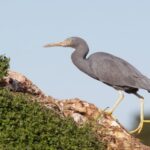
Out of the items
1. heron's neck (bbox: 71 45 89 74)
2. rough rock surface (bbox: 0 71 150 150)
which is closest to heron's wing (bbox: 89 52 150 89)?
heron's neck (bbox: 71 45 89 74)

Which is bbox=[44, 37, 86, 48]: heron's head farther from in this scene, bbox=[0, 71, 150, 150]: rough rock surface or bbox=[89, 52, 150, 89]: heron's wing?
bbox=[0, 71, 150, 150]: rough rock surface

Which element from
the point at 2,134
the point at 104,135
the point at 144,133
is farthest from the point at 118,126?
the point at 144,133

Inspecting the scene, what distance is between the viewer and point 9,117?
1513cm

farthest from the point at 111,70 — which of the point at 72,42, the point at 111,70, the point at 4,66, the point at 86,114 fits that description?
the point at 4,66

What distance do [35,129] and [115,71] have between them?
13.7 feet

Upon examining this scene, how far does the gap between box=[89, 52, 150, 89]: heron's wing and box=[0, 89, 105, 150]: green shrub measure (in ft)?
9.88

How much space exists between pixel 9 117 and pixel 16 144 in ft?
1.83

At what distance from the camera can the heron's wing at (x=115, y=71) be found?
738 inches

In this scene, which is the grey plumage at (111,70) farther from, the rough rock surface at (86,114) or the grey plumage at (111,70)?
the rough rock surface at (86,114)

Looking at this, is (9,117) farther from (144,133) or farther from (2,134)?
(144,133)

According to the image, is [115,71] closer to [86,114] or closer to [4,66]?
[86,114]

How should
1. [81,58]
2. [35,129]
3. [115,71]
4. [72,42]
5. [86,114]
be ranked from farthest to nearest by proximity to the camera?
[72,42] → [81,58] → [115,71] → [86,114] → [35,129]

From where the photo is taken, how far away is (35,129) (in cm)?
1512

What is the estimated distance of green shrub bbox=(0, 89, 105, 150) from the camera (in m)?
14.9
